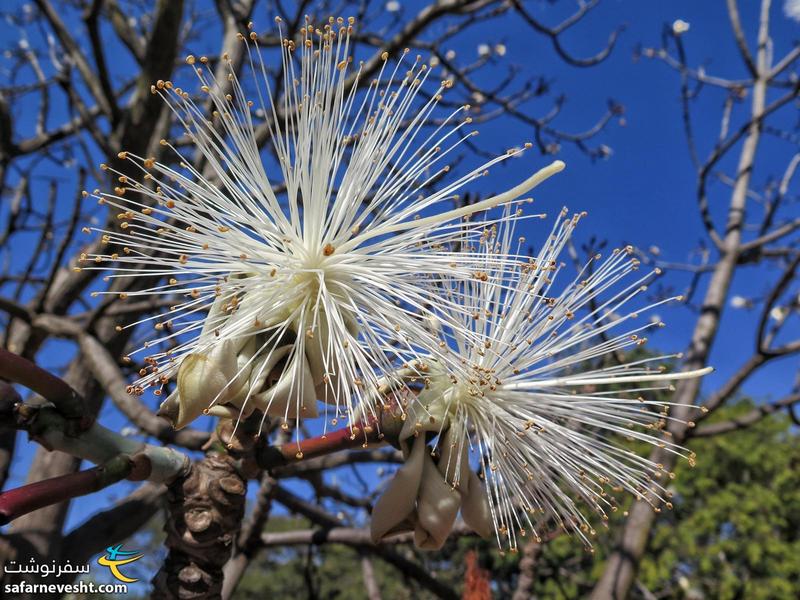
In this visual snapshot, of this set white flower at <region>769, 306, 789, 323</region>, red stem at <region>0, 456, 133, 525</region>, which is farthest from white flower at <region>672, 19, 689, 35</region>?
red stem at <region>0, 456, 133, 525</region>

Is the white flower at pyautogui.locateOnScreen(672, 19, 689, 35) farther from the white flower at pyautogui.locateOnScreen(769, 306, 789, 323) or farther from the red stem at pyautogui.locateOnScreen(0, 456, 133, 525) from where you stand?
the red stem at pyautogui.locateOnScreen(0, 456, 133, 525)

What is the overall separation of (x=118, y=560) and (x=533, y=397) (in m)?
1.35

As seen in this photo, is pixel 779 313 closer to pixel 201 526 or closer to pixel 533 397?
pixel 533 397

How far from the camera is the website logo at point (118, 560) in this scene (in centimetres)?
186

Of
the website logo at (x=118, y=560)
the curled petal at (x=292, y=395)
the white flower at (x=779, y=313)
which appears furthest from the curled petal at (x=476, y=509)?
the white flower at (x=779, y=313)

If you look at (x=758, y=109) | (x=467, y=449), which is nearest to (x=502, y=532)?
(x=467, y=449)

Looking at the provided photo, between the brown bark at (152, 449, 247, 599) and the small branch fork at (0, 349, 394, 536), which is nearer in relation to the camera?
the small branch fork at (0, 349, 394, 536)

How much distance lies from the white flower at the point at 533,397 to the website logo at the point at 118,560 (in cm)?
108

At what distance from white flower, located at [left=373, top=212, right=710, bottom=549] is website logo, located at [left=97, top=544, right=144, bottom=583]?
1080 millimetres

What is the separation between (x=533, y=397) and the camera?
1.77m

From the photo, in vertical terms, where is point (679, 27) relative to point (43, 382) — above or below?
above

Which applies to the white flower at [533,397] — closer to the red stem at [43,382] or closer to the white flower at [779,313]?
the red stem at [43,382]

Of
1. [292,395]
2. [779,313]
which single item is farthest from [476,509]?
[779,313]

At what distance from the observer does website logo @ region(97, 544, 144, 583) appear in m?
1.86
